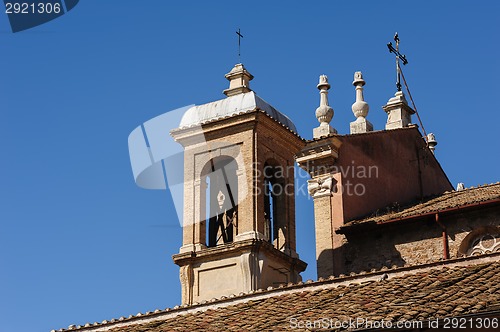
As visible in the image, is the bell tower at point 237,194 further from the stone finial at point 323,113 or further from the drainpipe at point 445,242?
the drainpipe at point 445,242

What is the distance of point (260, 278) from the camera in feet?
68.6

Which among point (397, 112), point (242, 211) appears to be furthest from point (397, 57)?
point (242, 211)

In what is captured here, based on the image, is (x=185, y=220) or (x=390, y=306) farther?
(x=185, y=220)

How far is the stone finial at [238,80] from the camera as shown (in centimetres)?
2327

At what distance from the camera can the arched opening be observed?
22.6m

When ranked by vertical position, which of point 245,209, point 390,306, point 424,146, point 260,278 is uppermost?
point 424,146

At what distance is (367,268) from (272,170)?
2.84 meters

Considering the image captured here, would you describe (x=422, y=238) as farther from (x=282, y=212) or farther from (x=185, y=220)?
(x=185, y=220)

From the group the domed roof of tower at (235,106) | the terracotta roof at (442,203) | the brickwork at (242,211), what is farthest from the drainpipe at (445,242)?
the domed roof of tower at (235,106)

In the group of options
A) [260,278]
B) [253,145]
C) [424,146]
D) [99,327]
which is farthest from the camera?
[424,146]

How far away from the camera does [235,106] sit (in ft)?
74.7

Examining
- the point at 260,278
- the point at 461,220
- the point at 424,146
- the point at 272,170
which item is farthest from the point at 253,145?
the point at 424,146

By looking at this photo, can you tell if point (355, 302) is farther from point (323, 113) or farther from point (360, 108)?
point (360, 108)

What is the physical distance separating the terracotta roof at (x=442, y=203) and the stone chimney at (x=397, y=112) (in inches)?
118
